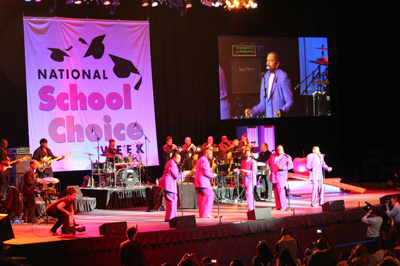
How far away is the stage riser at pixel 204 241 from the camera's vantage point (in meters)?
9.85

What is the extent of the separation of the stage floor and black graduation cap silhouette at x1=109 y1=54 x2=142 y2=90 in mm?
4658

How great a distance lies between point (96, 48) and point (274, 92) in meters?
6.56

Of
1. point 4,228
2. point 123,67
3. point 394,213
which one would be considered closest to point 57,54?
point 123,67

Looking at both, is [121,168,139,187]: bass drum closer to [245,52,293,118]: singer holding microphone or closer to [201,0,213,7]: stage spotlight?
[201,0,213,7]: stage spotlight

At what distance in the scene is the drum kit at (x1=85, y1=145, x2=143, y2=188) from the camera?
15.2 metres

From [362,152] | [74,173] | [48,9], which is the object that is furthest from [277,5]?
[74,173]

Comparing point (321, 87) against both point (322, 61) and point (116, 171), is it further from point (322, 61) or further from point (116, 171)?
point (116, 171)

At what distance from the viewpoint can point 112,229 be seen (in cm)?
1037

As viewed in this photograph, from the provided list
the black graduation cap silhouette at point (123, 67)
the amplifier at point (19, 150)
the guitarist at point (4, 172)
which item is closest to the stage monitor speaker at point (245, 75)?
the black graduation cap silhouette at point (123, 67)

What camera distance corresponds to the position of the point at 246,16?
19516 mm

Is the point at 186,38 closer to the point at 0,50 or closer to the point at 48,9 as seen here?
the point at 48,9

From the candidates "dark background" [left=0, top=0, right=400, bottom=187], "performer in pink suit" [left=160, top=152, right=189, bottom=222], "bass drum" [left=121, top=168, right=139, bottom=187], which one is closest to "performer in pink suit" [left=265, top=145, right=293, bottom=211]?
"performer in pink suit" [left=160, top=152, right=189, bottom=222]

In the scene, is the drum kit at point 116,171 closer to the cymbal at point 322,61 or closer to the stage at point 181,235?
the stage at point 181,235

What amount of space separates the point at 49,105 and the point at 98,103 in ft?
4.99
